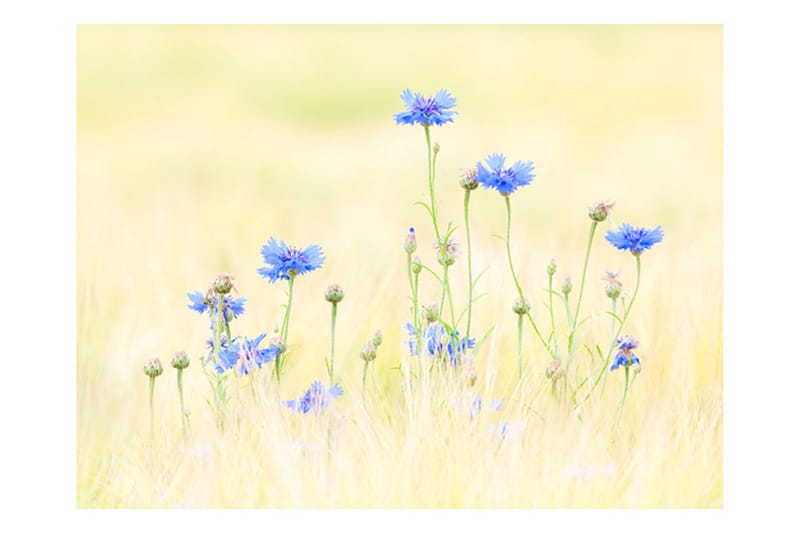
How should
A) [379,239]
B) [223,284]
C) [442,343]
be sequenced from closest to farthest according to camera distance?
[223,284] → [442,343] → [379,239]

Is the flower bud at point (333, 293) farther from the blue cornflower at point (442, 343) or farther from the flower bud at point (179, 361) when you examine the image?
the flower bud at point (179, 361)

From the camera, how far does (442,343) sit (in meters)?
2.56

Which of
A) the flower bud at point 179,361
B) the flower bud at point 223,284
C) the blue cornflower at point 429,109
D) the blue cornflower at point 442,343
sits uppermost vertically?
the blue cornflower at point 429,109

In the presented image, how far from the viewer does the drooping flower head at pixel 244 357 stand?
249 centimetres

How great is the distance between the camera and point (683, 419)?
2682 mm

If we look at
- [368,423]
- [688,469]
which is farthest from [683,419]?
[368,423]

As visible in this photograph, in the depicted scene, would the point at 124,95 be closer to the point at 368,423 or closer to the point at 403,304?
the point at 403,304

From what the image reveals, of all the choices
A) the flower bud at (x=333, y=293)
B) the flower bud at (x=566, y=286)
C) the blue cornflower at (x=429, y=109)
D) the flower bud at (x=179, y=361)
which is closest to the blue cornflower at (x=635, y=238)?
the flower bud at (x=566, y=286)

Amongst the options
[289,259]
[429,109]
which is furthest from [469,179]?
[289,259]

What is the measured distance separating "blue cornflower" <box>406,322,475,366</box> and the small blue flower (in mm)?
322

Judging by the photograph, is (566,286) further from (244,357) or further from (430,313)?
(244,357)

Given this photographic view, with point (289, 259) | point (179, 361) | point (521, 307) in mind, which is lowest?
point (179, 361)

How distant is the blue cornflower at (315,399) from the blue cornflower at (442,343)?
20 cm

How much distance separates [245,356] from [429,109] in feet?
2.18
